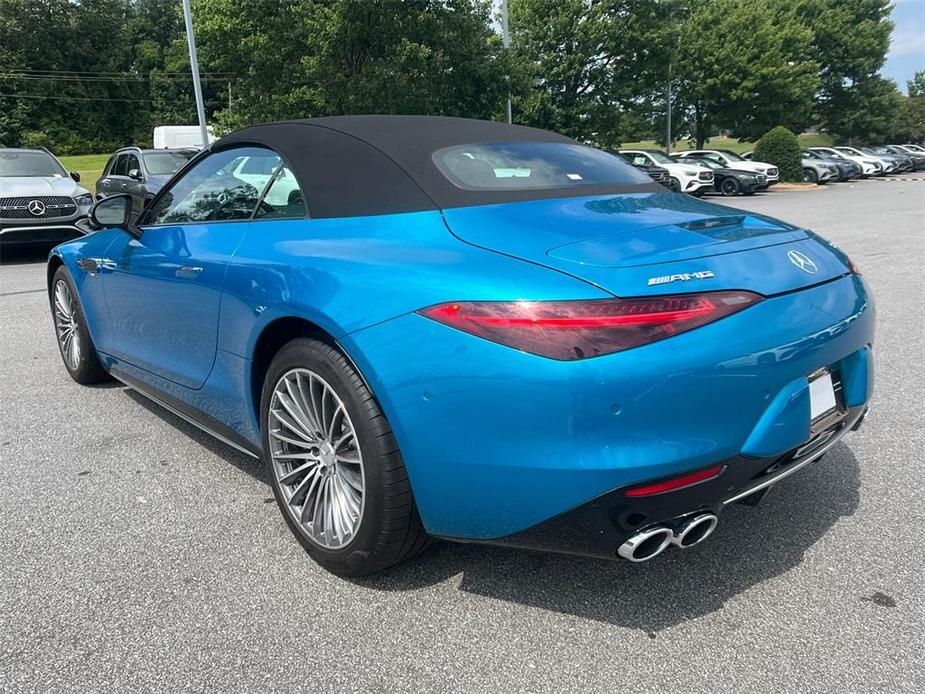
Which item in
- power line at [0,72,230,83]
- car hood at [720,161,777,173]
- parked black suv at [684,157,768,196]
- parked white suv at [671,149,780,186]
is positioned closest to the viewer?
parked black suv at [684,157,768,196]

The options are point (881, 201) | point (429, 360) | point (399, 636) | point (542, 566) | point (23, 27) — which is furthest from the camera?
point (23, 27)

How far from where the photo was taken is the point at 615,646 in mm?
2047

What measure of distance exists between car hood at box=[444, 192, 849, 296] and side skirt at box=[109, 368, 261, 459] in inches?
51.3

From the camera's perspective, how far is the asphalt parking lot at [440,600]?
1957mm

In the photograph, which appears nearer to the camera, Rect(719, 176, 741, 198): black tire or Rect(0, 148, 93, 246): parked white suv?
Rect(0, 148, 93, 246): parked white suv

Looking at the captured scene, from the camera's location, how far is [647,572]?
2402mm

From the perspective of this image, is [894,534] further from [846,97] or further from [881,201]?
[846,97]

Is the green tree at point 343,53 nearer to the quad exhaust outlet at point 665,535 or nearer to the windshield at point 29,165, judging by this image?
the windshield at point 29,165

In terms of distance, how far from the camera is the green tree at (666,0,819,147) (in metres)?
35.7

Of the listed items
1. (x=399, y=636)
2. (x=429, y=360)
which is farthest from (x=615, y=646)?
(x=429, y=360)

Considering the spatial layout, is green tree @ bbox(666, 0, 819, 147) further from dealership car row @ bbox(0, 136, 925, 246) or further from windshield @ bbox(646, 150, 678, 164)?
dealership car row @ bbox(0, 136, 925, 246)

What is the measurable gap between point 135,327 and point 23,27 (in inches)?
2669

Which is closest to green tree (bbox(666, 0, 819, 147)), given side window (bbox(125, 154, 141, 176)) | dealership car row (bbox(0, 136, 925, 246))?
dealership car row (bbox(0, 136, 925, 246))

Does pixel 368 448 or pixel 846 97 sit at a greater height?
pixel 846 97
